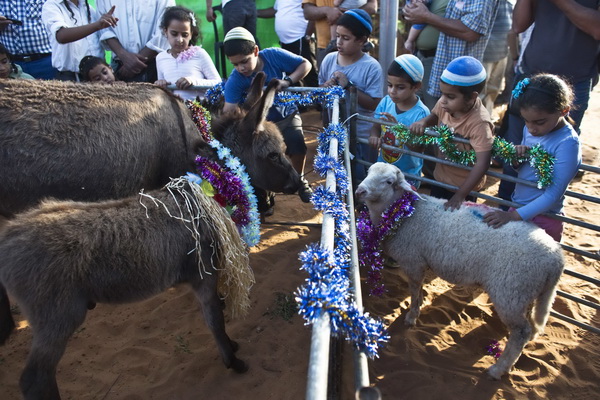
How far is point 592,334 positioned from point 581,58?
8.79ft

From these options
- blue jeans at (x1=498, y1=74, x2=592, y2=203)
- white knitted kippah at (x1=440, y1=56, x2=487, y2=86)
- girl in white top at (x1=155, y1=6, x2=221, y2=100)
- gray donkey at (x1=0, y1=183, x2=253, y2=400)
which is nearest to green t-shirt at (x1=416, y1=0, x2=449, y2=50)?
blue jeans at (x1=498, y1=74, x2=592, y2=203)

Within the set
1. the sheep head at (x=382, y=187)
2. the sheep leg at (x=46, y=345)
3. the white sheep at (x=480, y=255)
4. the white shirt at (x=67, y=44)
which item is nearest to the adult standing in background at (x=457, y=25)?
the sheep head at (x=382, y=187)

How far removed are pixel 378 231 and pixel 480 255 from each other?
86 cm

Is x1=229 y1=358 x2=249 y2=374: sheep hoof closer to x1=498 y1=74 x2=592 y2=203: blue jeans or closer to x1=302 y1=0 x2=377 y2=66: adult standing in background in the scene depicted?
x1=498 y1=74 x2=592 y2=203: blue jeans

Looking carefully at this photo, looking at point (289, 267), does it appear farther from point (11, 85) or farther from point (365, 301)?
point (11, 85)

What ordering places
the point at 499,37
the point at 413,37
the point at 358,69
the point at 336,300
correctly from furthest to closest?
1. the point at 499,37
2. the point at 413,37
3. the point at 358,69
4. the point at 336,300

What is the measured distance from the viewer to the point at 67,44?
5.75 meters

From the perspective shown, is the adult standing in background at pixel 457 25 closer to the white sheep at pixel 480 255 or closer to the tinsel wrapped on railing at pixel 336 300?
the white sheep at pixel 480 255

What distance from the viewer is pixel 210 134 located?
410cm

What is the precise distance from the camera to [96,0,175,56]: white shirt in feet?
19.2

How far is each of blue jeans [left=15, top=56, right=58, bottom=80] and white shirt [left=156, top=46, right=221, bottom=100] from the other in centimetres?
206

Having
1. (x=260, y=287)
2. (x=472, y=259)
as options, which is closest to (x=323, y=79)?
(x=260, y=287)

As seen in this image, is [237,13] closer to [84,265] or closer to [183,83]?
[183,83]

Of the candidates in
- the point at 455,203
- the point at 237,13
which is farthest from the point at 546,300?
the point at 237,13
